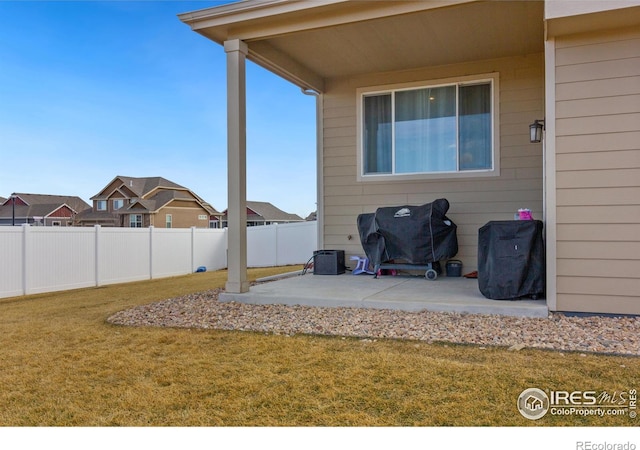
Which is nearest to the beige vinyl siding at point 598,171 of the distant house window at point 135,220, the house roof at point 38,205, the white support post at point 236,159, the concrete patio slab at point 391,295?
the concrete patio slab at point 391,295

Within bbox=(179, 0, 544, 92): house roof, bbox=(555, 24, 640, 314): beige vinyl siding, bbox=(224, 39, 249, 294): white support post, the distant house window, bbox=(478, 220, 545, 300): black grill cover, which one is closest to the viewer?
bbox=(555, 24, 640, 314): beige vinyl siding

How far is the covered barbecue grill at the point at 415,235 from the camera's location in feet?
21.3

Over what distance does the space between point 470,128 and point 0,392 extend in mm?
6419

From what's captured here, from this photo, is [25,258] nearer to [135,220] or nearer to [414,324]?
[414,324]

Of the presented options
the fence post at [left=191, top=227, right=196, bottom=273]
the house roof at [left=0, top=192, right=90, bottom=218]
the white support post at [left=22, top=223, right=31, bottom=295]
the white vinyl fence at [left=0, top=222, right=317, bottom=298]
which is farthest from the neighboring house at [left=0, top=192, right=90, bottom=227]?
the white support post at [left=22, top=223, right=31, bottom=295]

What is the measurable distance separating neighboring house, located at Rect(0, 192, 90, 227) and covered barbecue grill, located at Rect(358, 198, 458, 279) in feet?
116

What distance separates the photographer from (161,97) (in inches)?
742

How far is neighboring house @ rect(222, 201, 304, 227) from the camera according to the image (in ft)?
119

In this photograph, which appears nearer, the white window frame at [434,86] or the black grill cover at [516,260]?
the black grill cover at [516,260]

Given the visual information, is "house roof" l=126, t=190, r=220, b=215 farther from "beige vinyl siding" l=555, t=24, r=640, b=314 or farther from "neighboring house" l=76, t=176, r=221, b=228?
"beige vinyl siding" l=555, t=24, r=640, b=314

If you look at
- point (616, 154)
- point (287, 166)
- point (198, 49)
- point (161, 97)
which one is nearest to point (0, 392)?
point (616, 154)

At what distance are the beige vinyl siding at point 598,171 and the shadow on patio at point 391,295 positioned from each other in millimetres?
545

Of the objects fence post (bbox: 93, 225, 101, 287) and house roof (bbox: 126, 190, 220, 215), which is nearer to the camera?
fence post (bbox: 93, 225, 101, 287)

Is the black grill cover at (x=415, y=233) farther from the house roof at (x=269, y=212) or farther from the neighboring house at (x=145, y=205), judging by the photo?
the house roof at (x=269, y=212)
